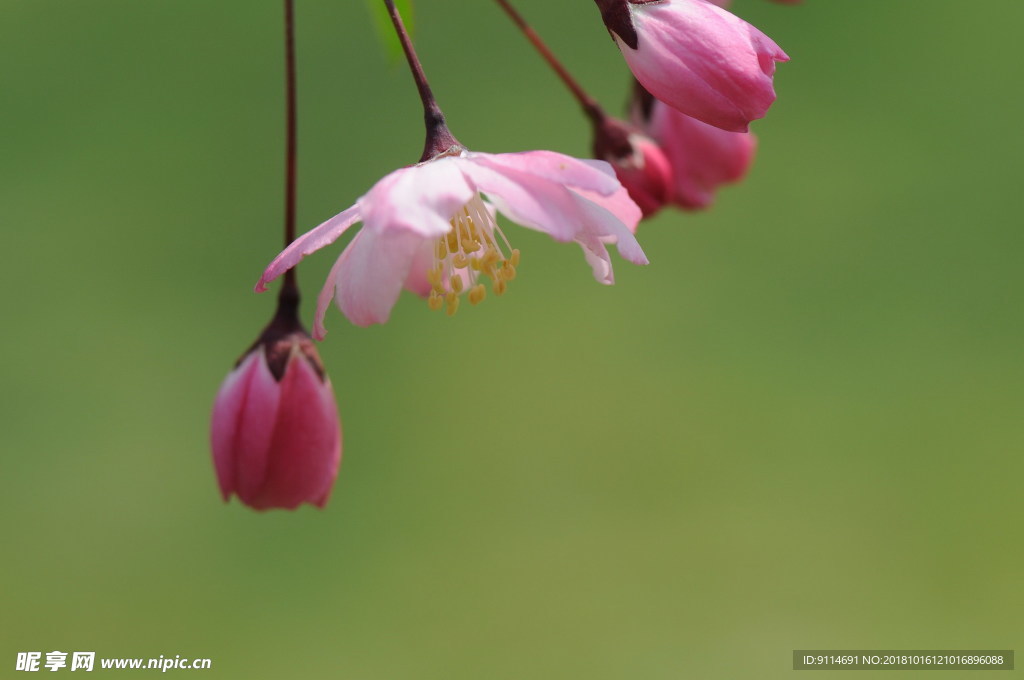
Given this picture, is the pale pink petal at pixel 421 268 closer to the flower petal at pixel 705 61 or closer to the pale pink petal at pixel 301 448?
the pale pink petal at pixel 301 448

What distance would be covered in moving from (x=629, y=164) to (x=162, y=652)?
2.11 meters

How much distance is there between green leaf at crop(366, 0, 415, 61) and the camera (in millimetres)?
1067

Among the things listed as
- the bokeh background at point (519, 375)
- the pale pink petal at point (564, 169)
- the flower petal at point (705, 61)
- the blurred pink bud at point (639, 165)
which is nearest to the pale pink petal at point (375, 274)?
the pale pink petal at point (564, 169)

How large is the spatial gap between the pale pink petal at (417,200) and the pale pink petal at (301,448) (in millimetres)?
291

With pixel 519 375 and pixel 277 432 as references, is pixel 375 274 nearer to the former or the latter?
pixel 277 432

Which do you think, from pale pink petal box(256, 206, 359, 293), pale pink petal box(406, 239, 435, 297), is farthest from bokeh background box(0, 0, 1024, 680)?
pale pink petal box(256, 206, 359, 293)

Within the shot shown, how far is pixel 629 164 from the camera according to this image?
3.88 ft

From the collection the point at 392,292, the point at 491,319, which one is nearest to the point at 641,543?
the point at 491,319

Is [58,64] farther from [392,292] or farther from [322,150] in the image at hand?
[392,292]

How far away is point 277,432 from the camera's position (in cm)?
98

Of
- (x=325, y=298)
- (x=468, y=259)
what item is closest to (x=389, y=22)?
(x=468, y=259)

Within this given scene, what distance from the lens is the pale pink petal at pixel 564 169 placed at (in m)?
0.76

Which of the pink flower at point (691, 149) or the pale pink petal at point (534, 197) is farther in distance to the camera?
the pink flower at point (691, 149)

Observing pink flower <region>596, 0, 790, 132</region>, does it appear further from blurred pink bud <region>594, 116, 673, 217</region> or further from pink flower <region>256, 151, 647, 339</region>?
blurred pink bud <region>594, 116, 673, 217</region>
